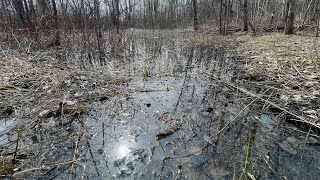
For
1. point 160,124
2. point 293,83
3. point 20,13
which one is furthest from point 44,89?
point 20,13

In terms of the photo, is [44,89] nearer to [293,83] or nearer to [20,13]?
[293,83]

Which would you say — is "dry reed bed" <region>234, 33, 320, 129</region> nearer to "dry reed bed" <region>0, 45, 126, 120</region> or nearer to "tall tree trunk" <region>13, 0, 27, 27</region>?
"dry reed bed" <region>0, 45, 126, 120</region>

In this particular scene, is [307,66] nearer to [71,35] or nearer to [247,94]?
[247,94]

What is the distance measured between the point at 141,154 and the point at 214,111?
1.30m

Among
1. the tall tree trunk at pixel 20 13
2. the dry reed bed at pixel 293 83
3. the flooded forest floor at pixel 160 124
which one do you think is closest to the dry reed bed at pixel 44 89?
the flooded forest floor at pixel 160 124

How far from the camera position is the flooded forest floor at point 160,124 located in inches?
73.0

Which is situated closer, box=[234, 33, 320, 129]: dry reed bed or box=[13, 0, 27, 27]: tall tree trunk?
box=[234, 33, 320, 129]: dry reed bed

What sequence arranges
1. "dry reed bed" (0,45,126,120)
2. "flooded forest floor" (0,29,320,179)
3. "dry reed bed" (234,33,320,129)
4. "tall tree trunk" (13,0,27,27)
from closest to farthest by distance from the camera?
"flooded forest floor" (0,29,320,179) < "dry reed bed" (234,33,320,129) < "dry reed bed" (0,45,126,120) < "tall tree trunk" (13,0,27,27)

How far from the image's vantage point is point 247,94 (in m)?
3.31

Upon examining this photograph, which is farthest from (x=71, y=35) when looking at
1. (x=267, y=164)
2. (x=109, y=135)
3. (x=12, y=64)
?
(x=267, y=164)

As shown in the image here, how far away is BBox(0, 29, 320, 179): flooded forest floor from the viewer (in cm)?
185

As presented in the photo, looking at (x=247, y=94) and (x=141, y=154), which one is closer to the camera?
(x=141, y=154)

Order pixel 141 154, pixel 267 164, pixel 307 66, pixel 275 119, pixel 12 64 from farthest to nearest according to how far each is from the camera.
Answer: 1. pixel 12 64
2. pixel 307 66
3. pixel 275 119
4. pixel 141 154
5. pixel 267 164

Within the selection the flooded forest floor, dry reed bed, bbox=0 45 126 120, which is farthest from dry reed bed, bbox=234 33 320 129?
dry reed bed, bbox=0 45 126 120
